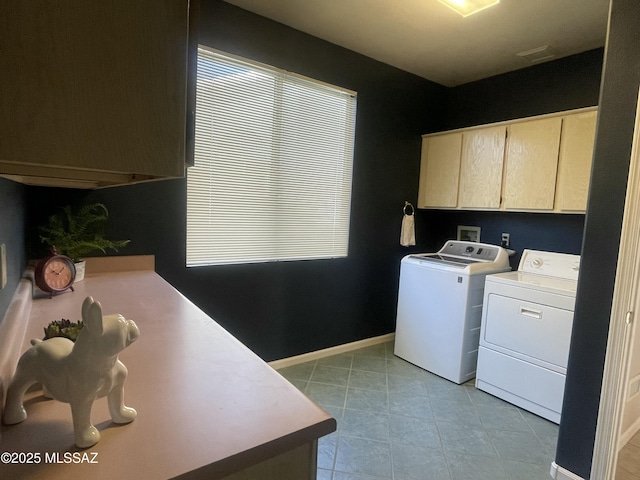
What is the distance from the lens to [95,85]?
48cm

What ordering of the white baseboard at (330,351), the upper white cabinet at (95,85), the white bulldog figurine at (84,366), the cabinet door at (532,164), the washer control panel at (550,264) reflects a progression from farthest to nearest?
the white baseboard at (330,351), the washer control panel at (550,264), the cabinet door at (532,164), the white bulldog figurine at (84,366), the upper white cabinet at (95,85)

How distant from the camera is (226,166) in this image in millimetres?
2447

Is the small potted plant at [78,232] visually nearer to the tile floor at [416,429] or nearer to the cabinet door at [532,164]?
the tile floor at [416,429]

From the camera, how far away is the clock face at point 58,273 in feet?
4.84

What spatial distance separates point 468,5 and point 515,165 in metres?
1.23

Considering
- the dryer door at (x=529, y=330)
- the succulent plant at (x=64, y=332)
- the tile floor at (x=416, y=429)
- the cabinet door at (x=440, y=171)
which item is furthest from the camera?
the cabinet door at (x=440, y=171)

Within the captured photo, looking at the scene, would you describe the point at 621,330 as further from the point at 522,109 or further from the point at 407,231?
the point at 522,109

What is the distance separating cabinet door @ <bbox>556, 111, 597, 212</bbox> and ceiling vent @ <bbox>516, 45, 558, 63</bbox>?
64cm

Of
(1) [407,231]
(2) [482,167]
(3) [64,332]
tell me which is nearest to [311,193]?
(1) [407,231]

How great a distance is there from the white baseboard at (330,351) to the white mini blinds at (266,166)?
84cm

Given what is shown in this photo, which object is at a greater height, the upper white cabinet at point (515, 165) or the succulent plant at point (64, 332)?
the upper white cabinet at point (515, 165)

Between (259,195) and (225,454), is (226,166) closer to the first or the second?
(259,195)

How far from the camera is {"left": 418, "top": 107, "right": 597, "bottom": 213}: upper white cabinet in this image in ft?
8.09

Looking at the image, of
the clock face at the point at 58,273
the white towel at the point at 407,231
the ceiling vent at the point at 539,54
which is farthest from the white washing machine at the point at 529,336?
the clock face at the point at 58,273
